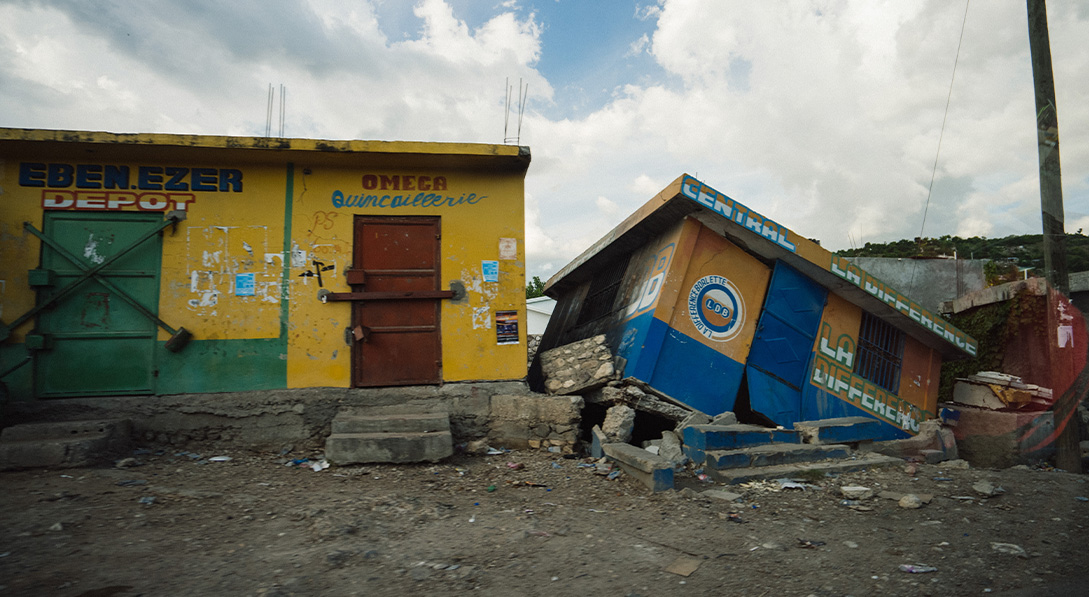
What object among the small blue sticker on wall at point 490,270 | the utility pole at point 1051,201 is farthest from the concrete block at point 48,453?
the utility pole at point 1051,201

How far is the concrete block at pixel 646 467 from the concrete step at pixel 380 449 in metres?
1.75

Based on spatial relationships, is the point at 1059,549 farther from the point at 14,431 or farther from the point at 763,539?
the point at 14,431

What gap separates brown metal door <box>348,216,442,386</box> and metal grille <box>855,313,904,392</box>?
5.46 metres

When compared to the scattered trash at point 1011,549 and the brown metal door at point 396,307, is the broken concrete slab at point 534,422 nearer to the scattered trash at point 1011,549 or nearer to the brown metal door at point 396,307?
the brown metal door at point 396,307

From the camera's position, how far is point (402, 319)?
5.89 meters

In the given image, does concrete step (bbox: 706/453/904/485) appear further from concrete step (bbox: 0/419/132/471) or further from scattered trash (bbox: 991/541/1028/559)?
concrete step (bbox: 0/419/132/471)

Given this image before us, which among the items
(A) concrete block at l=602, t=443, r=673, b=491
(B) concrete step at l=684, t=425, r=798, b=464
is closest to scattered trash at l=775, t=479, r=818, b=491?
(B) concrete step at l=684, t=425, r=798, b=464

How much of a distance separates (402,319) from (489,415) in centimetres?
146

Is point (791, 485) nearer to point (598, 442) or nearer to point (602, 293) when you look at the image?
point (598, 442)

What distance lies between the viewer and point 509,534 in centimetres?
354

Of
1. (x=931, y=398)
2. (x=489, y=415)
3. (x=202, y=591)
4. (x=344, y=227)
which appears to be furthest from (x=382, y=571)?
(x=931, y=398)

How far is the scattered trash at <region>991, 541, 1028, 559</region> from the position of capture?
3.25 meters

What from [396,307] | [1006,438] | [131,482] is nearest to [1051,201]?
[1006,438]

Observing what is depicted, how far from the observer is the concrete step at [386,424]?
518 centimetres
